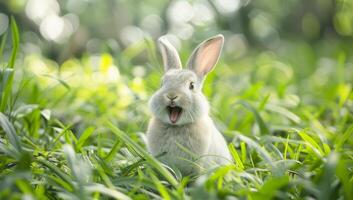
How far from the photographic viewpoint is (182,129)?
3062mm

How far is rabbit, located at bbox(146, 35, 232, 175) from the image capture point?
117 inches

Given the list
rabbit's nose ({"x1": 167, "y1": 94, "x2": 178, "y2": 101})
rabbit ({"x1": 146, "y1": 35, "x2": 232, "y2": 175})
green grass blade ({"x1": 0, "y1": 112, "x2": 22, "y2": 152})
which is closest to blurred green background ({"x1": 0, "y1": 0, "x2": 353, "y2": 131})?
rabbit ({"x1": 146, "y1": 35, "x2": 232, "y2": 175})

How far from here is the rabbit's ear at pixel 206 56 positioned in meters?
3.34

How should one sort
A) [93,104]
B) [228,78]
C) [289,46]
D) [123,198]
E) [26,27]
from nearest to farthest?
[123,198] < [93,104] < [228,78] < [26,27] < [289,46]

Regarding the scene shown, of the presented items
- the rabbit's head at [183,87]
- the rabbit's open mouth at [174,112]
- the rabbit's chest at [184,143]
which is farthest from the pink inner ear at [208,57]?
the rabbit's chest at [184,143]

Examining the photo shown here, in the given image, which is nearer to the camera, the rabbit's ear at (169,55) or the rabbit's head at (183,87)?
the rabbit's head at (183,87)

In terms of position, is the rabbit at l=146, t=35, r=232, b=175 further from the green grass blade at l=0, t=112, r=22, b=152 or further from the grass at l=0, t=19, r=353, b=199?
the green grass blade at l=0, t=112, r=22, b=152

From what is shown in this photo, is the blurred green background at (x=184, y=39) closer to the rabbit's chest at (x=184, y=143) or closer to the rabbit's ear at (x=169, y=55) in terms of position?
the rabbit's ear at (x=169, y=55)

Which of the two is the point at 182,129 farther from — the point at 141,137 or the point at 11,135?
the point at 11,135

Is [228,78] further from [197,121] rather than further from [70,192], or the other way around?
[70,192]

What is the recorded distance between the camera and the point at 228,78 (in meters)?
7.00

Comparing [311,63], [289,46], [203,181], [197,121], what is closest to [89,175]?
[203,181]

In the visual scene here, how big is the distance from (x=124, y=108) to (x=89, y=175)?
2.59 metres

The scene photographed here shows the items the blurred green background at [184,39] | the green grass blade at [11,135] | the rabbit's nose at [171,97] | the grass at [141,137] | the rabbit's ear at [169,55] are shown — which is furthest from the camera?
the blurred green background at [184,39]
